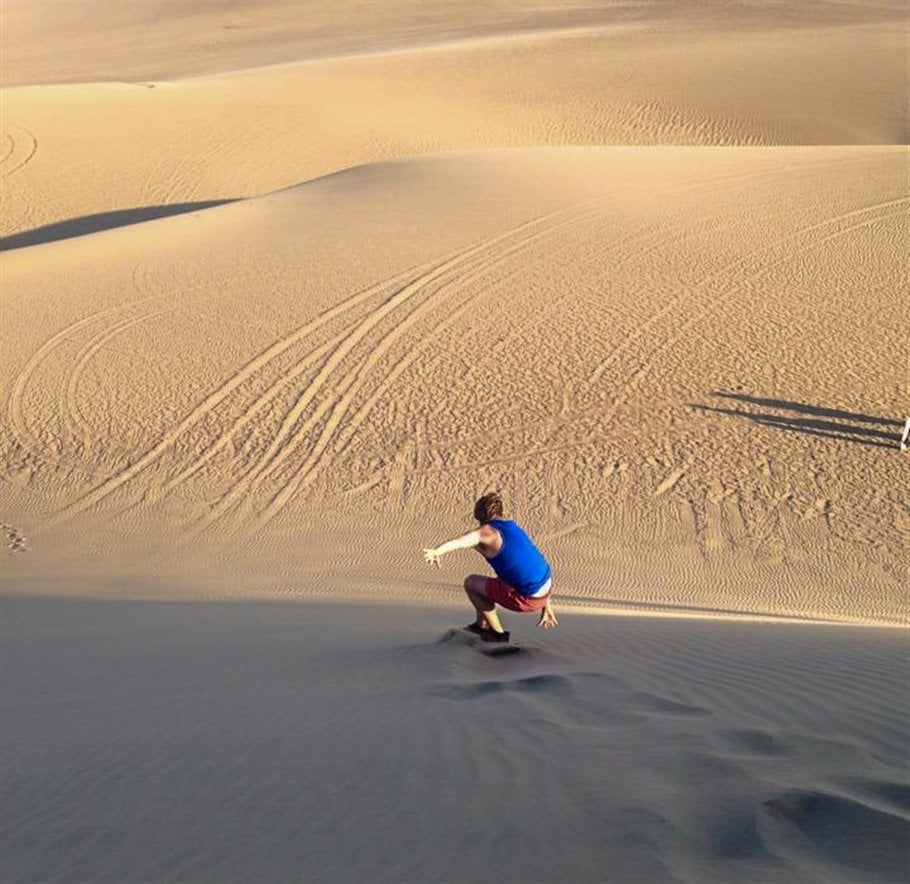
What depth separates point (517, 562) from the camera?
6934 millimetres

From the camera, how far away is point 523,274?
17969 millimetres

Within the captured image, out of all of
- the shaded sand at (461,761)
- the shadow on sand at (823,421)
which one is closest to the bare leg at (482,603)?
the shaded sand at (461,761)

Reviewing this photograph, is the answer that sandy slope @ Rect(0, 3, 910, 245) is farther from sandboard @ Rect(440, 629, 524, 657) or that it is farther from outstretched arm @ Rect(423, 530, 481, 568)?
outstretched arm @ Rect(423, 530, 481, 568)

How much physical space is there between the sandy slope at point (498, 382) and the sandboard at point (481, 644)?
3.20 metres

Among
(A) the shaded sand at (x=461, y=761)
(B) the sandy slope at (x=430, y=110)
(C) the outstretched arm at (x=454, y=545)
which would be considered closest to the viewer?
(A) the shaded sand at (x=461, y=761)

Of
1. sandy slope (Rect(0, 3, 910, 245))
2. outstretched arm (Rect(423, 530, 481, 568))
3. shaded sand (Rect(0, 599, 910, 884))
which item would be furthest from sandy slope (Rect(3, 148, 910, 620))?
sandy slope (Rect(0, 3, 910, 245))

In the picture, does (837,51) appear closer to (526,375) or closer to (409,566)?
(526,375)

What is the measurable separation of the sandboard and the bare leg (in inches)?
3.8

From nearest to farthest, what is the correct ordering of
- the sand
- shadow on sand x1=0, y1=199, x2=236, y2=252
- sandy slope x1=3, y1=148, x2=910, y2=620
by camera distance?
1. the sand
2. sandy slope x1=3, y1=148, x2=910, y2=620
3. shadow on sand x1=0, y1=199, x2=236, y2=252

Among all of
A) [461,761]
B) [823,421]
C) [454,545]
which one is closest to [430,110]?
[823,421]

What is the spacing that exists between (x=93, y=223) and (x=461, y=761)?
952 inches

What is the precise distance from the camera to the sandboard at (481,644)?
6.93m

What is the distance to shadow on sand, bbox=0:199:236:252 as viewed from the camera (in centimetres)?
2609

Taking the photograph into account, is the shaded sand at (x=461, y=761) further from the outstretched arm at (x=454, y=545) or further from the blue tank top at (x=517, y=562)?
the outstretched arm at (x=454, y=545)
